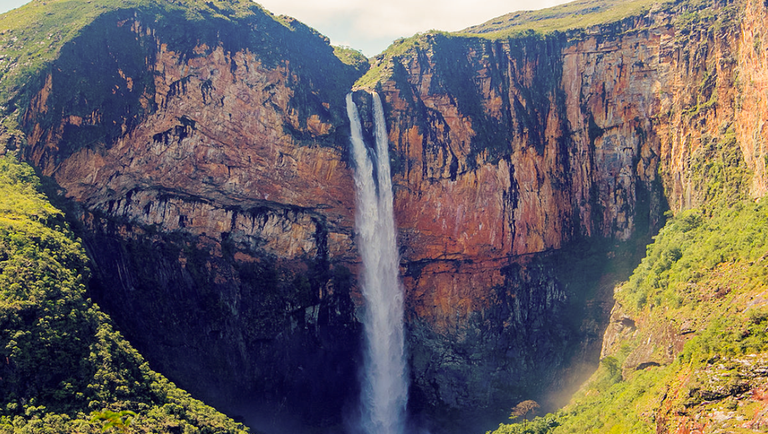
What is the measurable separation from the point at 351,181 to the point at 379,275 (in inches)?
258

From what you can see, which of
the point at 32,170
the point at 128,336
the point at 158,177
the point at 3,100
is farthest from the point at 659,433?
the point at 3,100

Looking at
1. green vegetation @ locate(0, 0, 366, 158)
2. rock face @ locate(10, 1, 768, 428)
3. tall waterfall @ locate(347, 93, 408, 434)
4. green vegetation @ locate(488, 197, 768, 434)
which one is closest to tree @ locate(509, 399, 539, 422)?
rock face @ locate(10, 1, 768, 428)

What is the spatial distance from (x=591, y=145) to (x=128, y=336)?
3163cm

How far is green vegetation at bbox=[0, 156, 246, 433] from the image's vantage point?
24859 millimetres

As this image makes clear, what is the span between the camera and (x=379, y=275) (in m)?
42.8

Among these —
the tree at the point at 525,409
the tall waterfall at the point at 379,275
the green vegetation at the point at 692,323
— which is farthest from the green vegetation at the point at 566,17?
the tree at the point at 525,409

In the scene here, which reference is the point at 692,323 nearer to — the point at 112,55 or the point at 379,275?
the point at 379,275

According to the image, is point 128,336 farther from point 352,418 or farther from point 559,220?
point 559,220

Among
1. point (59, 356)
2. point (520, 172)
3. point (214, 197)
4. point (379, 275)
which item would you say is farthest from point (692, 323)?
point (214, 197)

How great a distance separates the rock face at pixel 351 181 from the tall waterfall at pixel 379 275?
2.87 ft

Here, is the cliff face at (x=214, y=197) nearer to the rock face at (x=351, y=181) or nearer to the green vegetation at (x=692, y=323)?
the rock face at (x=351, y=181)

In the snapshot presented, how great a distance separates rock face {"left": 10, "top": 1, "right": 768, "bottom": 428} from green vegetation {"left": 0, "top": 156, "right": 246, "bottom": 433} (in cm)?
541

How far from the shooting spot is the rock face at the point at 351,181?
3747 centimetres

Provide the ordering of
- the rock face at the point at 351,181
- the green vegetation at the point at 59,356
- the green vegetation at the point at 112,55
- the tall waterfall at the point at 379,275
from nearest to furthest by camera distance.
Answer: the green vegetation at the point at 59,356 → the green vegetation at the point at 112,55 → the rock face at the point at 351,181 → the tall waterfall at the point at 379,275
